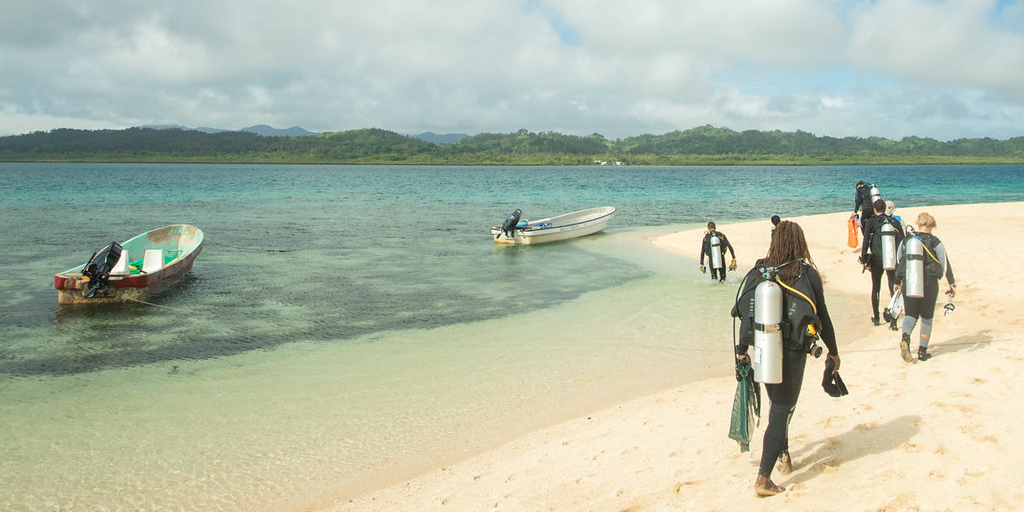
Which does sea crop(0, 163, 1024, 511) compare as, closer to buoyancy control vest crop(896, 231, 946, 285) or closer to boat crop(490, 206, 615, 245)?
boat crop(490, 206, 615, 245)

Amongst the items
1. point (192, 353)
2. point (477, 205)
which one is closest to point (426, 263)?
point (192, 353)

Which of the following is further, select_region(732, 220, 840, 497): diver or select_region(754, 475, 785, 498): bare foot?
select_region(754, 475, 785, 498): bare foot

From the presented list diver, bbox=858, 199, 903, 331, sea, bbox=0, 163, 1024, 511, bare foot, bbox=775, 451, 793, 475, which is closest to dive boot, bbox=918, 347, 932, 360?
diver, bbox=858, 199, 903, 331

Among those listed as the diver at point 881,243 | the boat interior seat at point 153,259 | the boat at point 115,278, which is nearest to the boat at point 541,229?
the boat at point 115,278

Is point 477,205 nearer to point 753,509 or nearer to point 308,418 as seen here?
point 308,418

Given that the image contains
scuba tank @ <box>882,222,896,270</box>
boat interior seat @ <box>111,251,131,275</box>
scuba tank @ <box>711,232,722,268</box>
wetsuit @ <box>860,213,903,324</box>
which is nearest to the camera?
scuba tank @ <box>882,222,896,270</box>

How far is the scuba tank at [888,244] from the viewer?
1033 centimetres

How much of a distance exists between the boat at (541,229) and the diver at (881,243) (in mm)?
17972

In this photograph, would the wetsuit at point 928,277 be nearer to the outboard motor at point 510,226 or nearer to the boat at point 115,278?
→ the boat at point 115,278

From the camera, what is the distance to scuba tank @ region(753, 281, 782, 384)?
4711 mm

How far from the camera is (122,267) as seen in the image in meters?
17.0

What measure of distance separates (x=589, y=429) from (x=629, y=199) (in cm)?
5532

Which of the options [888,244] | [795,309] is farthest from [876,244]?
[795,309]

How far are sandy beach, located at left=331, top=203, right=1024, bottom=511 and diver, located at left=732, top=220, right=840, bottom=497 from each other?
0.48 m
